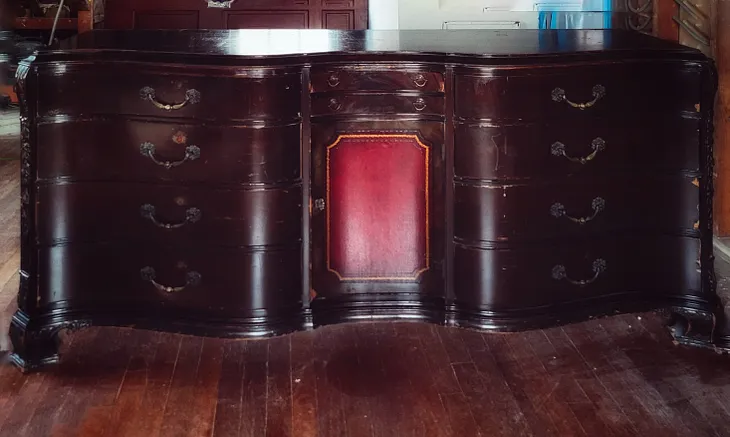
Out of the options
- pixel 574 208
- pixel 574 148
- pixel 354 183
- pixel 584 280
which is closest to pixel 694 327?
pixel 584 280

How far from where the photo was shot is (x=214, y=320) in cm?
206

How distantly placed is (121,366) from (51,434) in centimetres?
34

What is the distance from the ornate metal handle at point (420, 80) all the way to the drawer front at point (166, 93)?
26cm

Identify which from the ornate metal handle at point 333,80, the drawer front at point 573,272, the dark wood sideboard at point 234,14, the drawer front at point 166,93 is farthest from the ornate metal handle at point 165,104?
the dark wood sideboard at point 234,14

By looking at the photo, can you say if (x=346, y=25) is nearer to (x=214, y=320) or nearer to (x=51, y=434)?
(x=214, y=320)

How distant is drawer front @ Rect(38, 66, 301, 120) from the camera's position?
1.94 m

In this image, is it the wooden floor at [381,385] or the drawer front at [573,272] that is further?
the drawer front at [573,272]

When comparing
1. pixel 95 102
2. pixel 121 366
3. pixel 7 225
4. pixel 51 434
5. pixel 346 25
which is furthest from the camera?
pixel 346 25

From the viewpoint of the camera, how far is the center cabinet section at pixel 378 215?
80.2 inches

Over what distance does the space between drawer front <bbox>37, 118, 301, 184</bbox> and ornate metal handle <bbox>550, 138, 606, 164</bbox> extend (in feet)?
1.89

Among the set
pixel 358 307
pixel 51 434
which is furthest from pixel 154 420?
pixel 358 307

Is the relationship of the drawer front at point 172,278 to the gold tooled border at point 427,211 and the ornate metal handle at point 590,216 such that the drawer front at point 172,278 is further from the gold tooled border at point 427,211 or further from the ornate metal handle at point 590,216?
the ornate metal handle at point 590,216

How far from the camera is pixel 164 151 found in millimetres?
1983

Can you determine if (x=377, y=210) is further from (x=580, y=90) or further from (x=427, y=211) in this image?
(x=580, y=90)
